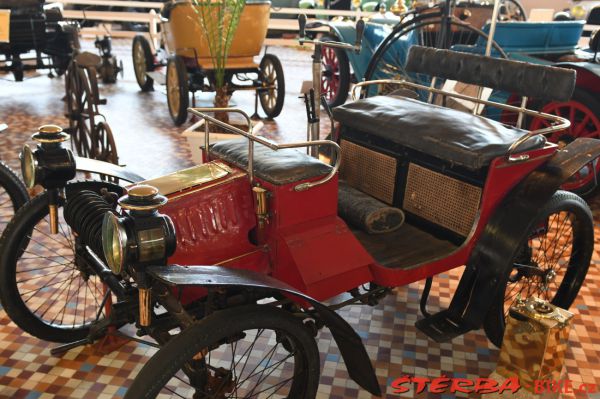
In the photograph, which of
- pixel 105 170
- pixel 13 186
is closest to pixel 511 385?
pixel 105 170

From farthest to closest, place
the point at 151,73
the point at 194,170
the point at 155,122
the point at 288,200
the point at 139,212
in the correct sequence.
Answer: the point at 151,73, the point at 155,122, the point at 194,170, the point at 288,200, the point at 139,212

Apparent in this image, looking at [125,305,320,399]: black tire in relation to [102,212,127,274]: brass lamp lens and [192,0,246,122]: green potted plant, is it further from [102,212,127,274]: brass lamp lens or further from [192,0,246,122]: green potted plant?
[192,0,246,122]: green potted plant

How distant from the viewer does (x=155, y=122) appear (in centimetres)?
601

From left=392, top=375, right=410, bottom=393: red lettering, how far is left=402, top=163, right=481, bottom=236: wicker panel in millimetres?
660

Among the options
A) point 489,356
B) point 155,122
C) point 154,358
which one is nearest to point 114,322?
point 154,358

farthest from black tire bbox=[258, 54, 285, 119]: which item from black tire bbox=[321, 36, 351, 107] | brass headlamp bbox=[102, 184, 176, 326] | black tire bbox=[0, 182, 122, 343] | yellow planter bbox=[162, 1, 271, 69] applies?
brass headlamp bbox=[102, 184, 176, 326]

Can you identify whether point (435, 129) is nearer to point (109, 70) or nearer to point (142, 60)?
point (142, 60)

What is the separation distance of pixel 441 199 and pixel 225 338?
1.22 m

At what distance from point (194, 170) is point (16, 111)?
480 centimetres

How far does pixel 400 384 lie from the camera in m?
2.34

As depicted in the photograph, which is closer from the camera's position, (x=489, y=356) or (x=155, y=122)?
(x=489, y=356)

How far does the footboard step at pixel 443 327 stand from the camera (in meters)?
2.29

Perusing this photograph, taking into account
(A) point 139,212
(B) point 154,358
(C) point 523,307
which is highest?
(A) point 139,212

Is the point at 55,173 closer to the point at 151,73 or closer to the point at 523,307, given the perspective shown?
the point at 523,307
